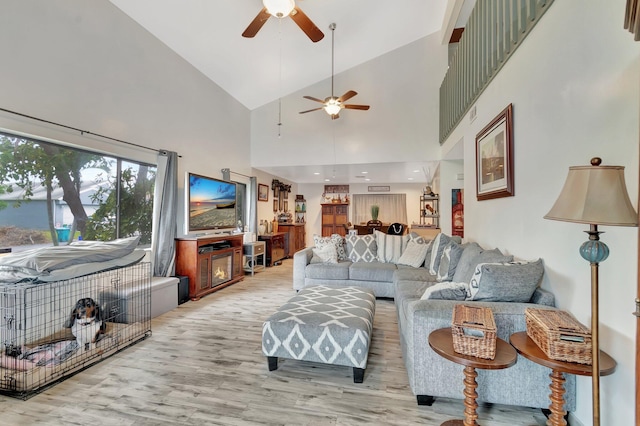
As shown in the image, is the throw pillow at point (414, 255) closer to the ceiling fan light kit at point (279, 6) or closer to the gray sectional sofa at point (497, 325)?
the gray sectional sofa at point (497, 325)

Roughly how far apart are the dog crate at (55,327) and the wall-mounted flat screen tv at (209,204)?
125cm

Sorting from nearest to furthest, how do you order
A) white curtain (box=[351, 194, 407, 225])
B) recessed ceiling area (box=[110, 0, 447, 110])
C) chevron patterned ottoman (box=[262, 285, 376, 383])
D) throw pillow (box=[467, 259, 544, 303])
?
throw pillow (box=[467, 259, 544, 303])
chevron patterned ottoman (box=[262, 285, 376, 383])
recessed ceiling area (box=[110, 0, 447, 110])
white curtain (box=[351, 194, 407, 225])

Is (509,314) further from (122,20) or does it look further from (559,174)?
(122,20)

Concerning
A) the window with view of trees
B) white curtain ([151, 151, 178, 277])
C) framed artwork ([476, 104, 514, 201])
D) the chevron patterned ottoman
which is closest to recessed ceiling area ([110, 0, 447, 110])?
white curtain ([151, 151, 178, 277])

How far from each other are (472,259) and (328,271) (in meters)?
2.15

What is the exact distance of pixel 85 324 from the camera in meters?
2.44

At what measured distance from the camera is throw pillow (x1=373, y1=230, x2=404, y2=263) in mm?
4527

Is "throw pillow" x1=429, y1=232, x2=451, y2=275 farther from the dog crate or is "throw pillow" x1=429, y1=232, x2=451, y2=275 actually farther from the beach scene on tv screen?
the beach scene on tv screen

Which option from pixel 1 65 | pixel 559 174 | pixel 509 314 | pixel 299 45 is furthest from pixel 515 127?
pixel 1 65

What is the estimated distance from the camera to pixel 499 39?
262cm

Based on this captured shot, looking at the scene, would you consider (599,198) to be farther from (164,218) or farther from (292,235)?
(292,235)

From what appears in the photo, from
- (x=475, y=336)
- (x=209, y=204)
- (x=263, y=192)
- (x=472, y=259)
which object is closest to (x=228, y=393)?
(x=475, y=336)

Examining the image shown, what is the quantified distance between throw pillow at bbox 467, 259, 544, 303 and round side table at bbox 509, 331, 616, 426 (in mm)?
255

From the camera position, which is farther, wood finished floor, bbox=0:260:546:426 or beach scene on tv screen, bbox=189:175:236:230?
beach scene on tv screen, bbox=189:175:236:230
